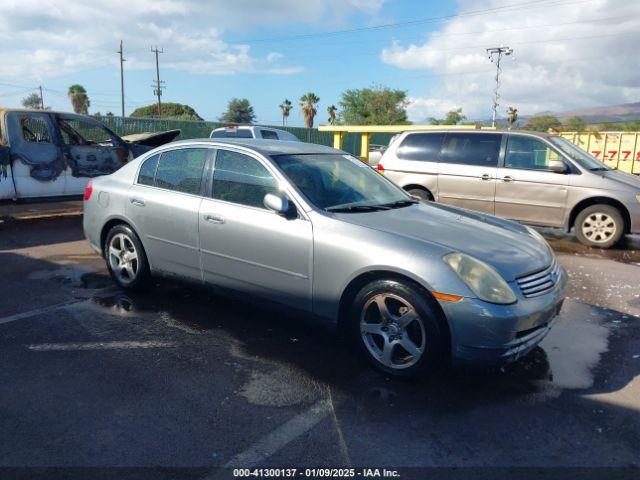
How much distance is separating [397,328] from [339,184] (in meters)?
1.45

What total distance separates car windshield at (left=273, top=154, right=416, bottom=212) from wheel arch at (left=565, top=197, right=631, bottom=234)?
4.28 metres

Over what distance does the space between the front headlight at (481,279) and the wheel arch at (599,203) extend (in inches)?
207

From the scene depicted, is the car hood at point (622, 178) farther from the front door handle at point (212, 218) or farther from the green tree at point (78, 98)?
the green tree at point (78, 98)

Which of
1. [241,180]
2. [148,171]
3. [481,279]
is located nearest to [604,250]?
[481,279]

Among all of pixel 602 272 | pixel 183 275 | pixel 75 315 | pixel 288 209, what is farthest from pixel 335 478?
pixel 602 272

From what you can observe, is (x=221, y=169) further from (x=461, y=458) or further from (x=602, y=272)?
(x=602, y=272)

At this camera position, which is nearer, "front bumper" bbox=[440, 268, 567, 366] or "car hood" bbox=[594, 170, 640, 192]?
"front bumper" bbox=[440, 268, 567, 366]

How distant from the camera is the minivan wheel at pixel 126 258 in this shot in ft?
16.4


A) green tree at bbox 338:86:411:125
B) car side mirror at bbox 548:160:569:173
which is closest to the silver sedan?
car side mirror at bbox 548:160:569:173

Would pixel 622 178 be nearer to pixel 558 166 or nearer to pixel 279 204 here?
pixel 558 166

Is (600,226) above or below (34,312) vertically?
above

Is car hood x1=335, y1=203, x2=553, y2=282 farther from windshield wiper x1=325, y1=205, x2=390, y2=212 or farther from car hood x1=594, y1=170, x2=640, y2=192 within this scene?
car hood x1=594, y1=170, x2=640, y2=192

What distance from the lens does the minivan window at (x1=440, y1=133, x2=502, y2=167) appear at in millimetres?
8234

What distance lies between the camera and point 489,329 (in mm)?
3135
